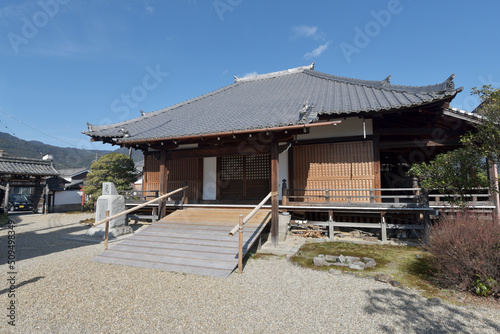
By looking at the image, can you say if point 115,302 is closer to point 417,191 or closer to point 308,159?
point 308,159

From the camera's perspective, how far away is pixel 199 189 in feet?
37.9

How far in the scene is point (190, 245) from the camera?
6699mm

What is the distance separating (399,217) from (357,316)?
→ 248 inches

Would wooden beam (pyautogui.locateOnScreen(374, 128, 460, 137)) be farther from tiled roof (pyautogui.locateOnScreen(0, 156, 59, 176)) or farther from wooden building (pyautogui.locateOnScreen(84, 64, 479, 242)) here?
tiled roof (pyautogui.locateOnScreen(0, 156, 59, 176))

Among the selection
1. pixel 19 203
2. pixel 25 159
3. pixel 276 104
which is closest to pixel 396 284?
pixel 276 104

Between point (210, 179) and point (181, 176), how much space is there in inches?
54.7

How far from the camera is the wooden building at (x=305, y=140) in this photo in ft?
26.6

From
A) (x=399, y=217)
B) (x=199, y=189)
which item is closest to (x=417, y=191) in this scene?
(x=399, y=217)

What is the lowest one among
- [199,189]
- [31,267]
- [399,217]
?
[31,267]

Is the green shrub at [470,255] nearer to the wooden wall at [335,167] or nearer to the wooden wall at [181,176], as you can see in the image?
the wooden wall at [335,167]

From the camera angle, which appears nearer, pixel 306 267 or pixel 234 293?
pixel 234 293

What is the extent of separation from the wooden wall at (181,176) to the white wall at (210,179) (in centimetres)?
23

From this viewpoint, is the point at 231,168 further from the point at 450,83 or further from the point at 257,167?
the point at 450,83

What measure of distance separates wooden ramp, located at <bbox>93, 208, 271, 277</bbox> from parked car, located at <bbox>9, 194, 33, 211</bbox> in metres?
19.9
